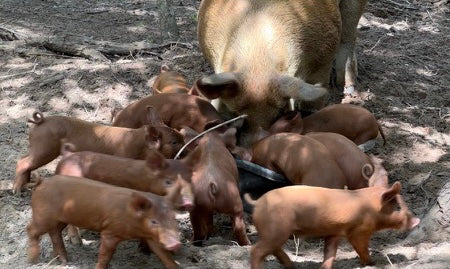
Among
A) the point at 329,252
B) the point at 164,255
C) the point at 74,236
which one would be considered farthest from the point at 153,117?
the point at 329,252

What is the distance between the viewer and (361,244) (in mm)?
3443

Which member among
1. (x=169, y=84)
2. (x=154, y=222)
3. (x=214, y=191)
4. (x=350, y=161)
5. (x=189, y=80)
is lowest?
(x=189, y=80)

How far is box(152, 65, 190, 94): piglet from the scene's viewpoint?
5.56 m

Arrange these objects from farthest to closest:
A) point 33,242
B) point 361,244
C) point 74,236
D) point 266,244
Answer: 1. point 74,236
2. point 33,242
3. point 361,244
4. point 266,244

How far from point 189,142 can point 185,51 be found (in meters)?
2.99

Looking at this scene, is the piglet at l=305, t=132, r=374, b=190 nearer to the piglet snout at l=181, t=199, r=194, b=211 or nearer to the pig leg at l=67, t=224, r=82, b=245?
the piglet snout at l=181, t=199, r=194, b=211

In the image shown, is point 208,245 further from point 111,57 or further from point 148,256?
point 111,57

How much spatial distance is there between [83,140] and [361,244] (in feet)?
6.04

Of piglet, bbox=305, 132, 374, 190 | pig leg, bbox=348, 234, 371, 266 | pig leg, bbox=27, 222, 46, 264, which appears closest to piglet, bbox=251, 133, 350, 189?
piglet, bbox=305, 132, 374, 190

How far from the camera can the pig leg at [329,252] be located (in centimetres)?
341

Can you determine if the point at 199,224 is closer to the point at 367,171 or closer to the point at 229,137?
the point at 229,137

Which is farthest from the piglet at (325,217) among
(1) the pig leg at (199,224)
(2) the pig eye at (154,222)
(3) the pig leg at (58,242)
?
(3) the pig leg at (58,242)

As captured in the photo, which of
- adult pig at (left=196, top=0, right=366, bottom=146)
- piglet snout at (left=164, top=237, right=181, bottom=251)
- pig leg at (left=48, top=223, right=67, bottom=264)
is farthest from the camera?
adult pig at (left=196, top=0, right=366, bottom=146)

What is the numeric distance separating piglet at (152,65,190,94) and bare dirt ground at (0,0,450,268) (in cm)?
31
